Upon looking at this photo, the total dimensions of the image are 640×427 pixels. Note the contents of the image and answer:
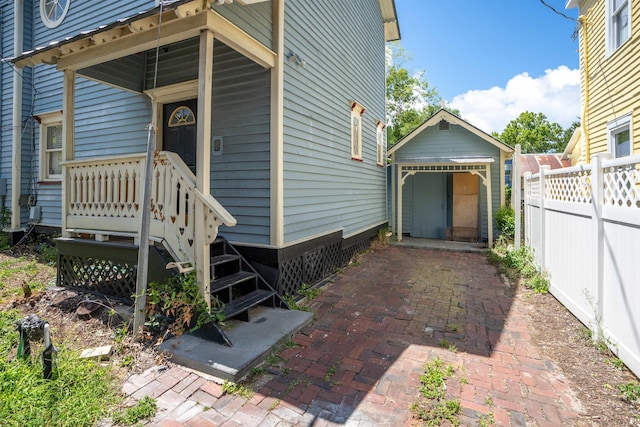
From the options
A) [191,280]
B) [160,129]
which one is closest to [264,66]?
[160,129]

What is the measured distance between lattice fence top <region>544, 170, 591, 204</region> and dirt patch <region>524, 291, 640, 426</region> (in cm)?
152

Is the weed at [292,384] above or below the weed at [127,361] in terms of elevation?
below

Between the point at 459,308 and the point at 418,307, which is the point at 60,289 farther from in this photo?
the point at 459,308

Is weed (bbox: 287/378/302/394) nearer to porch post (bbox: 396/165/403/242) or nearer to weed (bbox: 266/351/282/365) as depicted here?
weed (bbox: 266/351/282/365)

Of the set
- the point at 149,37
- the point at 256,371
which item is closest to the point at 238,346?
the point at 256,371

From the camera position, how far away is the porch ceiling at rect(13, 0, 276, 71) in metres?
3.34

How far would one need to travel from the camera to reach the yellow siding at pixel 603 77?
6250 mm

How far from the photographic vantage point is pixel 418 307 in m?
4.79

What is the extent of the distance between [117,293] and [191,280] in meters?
1.64

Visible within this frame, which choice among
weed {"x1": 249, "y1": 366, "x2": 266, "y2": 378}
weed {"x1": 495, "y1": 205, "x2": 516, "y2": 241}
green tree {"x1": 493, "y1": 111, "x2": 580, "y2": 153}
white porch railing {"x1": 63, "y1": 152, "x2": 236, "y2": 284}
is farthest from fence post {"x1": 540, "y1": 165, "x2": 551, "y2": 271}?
green tree {"x1": 493, "y1": 111, "x2": 580, "y2": 153}

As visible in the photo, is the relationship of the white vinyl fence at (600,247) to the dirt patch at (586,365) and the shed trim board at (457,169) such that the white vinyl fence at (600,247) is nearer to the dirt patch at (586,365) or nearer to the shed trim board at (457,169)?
the dirt patch at (586,365)

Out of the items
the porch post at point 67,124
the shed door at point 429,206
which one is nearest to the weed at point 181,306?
the porch post at point 67,124

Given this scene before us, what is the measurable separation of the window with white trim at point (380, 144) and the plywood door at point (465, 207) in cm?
268

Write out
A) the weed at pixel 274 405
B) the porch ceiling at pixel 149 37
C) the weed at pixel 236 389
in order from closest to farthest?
1. the weed at pixel 274 405
2. the weed at pixel 236 389
3. the porch ceiling at pixel 149 37
